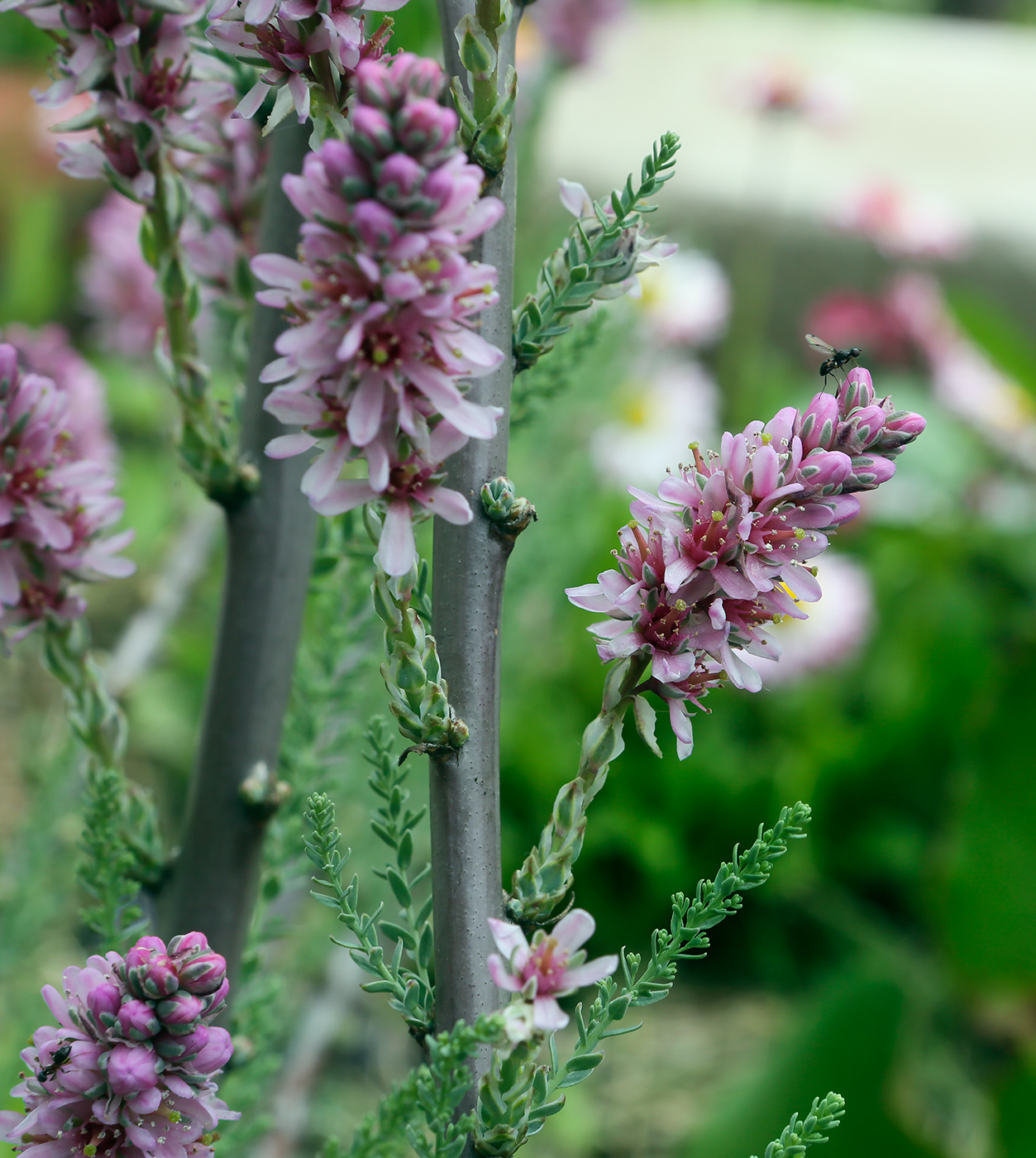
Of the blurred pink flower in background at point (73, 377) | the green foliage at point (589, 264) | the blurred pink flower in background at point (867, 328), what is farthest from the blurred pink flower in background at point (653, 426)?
the green foliage at point (589, 264)

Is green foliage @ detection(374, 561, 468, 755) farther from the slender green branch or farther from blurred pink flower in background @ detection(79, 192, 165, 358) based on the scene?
blurred pink flower in background @ detection(79, 192, 165, 358)

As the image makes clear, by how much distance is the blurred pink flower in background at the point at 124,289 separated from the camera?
44.9 inches

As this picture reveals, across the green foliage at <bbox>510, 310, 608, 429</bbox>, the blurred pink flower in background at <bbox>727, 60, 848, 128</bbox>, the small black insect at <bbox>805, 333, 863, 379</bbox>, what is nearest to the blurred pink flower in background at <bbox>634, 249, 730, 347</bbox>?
the blurred pink flower in background at <bbox>727, 60, 848, 128</bbox>

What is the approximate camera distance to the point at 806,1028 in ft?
3.12

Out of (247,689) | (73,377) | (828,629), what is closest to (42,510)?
(247,689)

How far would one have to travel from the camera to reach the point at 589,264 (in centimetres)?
32

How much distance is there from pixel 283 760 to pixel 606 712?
21 centimetres

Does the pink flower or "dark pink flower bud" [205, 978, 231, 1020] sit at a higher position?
the pink flower

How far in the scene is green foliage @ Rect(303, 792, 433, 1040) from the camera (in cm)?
28

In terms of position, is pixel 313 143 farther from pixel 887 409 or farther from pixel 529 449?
pixel 529 449

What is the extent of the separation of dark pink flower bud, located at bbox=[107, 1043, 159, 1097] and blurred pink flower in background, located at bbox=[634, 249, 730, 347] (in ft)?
4.03

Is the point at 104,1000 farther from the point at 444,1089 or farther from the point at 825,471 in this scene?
the point at 825,471

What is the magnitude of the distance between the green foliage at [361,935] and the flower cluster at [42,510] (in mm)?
140

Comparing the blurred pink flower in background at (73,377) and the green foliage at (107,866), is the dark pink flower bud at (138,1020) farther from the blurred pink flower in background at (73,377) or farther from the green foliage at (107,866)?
the blurred pink flower in background at (73,377)
